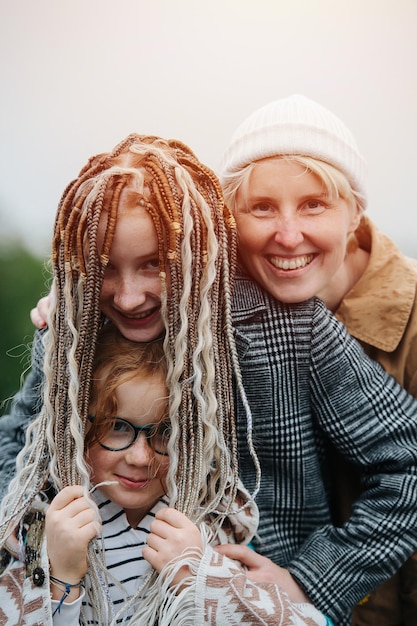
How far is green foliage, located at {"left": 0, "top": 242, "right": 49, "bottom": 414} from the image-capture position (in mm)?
1639

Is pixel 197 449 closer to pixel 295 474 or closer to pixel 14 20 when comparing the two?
pixel 295 474

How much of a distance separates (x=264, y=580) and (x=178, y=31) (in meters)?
1.38

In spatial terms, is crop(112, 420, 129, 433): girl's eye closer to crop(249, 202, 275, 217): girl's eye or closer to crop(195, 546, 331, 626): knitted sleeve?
crop(195, 546, 331, 626): knitted sleeve

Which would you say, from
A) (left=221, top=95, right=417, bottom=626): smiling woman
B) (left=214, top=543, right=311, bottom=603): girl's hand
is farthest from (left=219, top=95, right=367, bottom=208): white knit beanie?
(left=214, top=543, right=311, bottom=603): girl's hand

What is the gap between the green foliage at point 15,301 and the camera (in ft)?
5.38

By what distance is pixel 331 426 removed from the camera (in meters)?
1.24

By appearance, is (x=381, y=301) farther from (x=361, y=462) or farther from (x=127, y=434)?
(x=127, y=434)

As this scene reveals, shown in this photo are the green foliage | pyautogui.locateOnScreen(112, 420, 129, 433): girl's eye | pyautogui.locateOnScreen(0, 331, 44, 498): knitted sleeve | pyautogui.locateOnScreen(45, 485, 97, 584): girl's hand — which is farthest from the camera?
the green foliage

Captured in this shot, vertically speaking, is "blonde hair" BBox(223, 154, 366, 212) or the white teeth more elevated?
"blonde hair" BBox(223, 154, 366, 212)

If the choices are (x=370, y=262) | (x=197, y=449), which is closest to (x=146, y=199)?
(x=197, y=449)

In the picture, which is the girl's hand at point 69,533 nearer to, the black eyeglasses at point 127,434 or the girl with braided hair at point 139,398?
the girl with braided hair at point 139,398

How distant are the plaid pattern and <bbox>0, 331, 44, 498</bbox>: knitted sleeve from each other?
0.46m

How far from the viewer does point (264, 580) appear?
116 centimetres

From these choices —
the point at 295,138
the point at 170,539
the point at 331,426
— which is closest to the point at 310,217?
the point at 295,138
